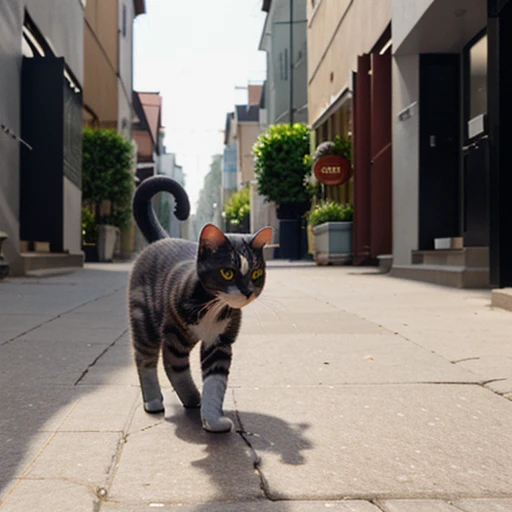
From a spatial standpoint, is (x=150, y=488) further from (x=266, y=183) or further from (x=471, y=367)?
(x=266, y=183)

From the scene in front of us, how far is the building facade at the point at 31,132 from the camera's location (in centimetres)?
1000

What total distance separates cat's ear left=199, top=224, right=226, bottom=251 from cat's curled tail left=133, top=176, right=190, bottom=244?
566 mm

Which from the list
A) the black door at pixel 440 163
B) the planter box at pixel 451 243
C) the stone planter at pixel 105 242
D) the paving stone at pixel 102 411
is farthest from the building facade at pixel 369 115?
the paving stone at pixel 102 411

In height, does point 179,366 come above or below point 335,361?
above

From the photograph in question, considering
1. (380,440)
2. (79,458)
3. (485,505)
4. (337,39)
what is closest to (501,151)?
(380,440)

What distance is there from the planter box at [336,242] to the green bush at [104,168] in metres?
7.01

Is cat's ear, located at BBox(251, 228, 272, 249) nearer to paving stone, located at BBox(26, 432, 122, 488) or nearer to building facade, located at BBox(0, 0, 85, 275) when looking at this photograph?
paving stone, located at BBox(26, 432, 122, 488)

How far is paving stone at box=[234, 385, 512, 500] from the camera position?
1829 mm

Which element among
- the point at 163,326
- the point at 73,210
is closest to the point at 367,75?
the point at 73,210

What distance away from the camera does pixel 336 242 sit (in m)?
15.4

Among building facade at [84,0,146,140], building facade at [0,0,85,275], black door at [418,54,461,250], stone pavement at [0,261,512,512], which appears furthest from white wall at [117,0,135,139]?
stone pavement at [0,261,512,512]

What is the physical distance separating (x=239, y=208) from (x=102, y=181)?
2870 cm

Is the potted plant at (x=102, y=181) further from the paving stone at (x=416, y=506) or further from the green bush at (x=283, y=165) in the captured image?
the paving stone at (x=416, y=506)

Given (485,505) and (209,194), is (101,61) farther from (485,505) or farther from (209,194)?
(209,194)
